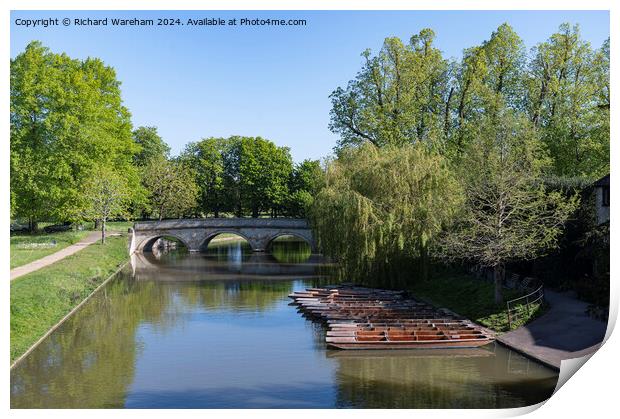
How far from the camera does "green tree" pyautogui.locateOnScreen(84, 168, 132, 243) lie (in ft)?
164

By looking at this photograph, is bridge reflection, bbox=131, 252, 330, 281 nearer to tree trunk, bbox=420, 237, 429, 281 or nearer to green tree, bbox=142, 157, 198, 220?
green tree, bbox=142, 157, 198, 220

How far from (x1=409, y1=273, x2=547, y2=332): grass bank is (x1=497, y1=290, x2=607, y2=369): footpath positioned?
2.33ft

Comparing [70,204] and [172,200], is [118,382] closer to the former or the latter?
[70,204]

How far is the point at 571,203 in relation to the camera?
28.1 metres

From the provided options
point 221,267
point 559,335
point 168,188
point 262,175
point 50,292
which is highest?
point 262,175

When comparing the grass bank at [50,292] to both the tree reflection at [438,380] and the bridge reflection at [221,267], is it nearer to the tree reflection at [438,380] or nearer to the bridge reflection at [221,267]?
the bridge reflection at [221,267]

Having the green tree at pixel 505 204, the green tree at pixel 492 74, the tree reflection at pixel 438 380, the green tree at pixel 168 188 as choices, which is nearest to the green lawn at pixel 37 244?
the green tree at pixel 168 188

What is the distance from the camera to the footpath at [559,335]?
22.1 m

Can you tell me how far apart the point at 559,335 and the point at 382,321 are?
6.93m

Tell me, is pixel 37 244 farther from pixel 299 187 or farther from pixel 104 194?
pixel 299 187

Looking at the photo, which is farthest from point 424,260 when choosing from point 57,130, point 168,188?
point 168,188

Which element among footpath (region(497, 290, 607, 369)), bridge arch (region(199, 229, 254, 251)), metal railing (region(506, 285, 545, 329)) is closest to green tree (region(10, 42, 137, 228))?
bridge arch (region(199, 229, 254, 251))

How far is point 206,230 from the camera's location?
210ft

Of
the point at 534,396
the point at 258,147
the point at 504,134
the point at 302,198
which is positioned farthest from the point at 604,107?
the point at 258,147
